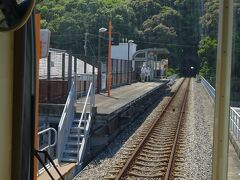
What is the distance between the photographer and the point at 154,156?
966cm

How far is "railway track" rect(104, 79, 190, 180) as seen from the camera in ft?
25.9

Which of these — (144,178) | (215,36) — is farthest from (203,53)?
(144,178)

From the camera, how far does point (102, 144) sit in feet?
35.1

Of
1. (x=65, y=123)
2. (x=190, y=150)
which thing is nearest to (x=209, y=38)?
(x=65, y=123)

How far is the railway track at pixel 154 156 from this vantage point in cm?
788

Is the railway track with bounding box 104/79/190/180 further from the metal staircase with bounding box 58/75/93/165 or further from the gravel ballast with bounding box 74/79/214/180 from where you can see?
the metal staircase with bounding box 58/75/93/165

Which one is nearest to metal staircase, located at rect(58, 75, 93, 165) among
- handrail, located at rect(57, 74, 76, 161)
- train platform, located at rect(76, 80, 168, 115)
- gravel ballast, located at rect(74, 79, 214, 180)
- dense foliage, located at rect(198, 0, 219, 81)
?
handrail, located at rect(57, 74, 76, 161)

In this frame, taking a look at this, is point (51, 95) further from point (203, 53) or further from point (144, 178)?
point (203, 53)

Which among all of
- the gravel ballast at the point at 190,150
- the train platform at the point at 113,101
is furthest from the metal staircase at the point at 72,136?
the train platform at the point at 113,101

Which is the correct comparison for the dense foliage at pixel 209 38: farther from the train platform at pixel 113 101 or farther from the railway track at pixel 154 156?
the train platform at pixel 113 101

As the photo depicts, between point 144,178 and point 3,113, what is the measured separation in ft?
20.4

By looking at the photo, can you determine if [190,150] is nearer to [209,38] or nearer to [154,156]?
[154,156]

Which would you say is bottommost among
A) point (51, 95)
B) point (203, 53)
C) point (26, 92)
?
point (51, 95)

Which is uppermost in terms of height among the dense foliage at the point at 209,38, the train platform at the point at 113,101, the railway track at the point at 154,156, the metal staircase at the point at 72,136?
the dense foliage at the point at 209,38
